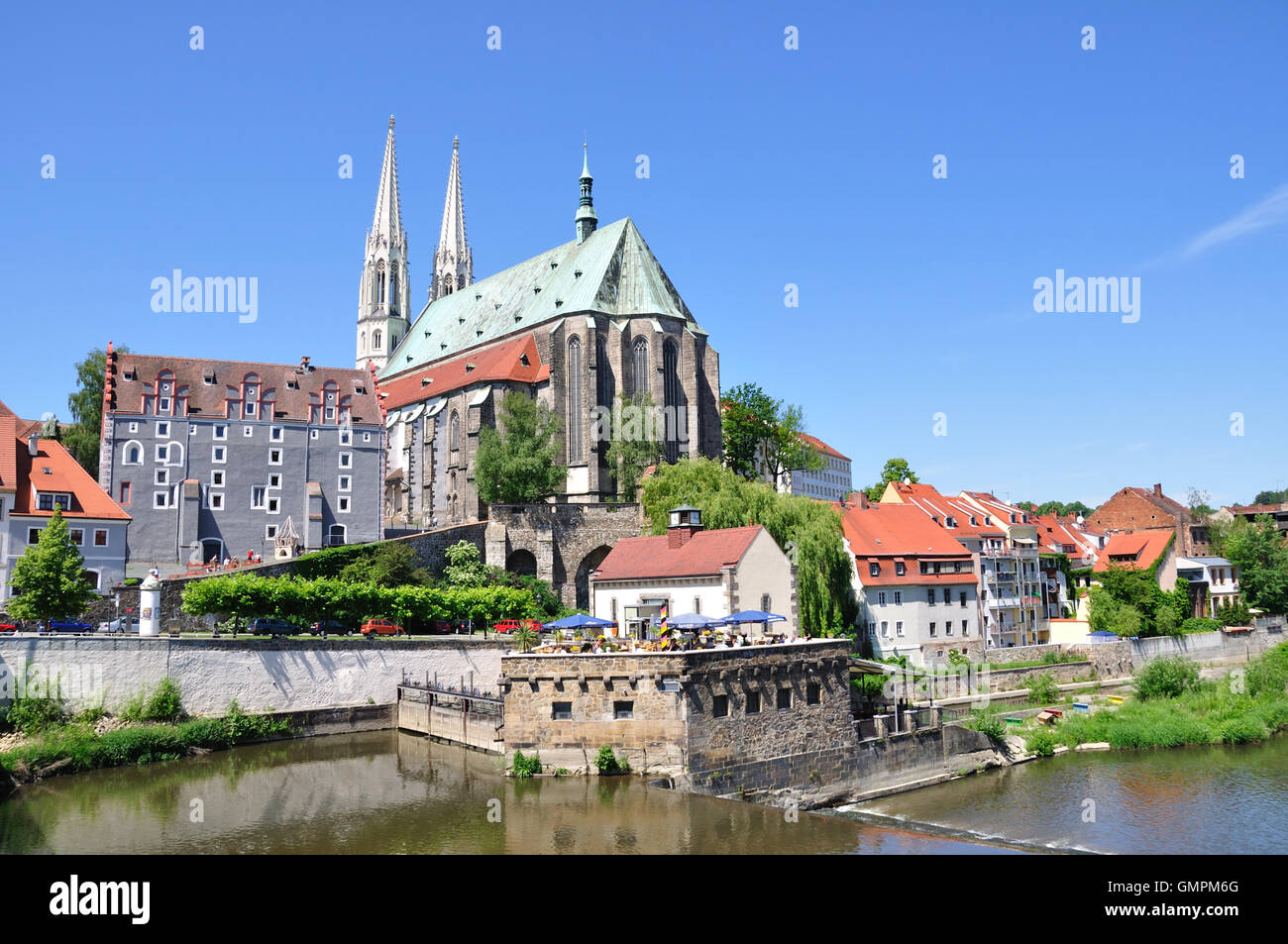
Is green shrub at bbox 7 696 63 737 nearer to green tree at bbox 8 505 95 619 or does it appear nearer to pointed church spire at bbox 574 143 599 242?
green tree at bbox 8 505 95 619

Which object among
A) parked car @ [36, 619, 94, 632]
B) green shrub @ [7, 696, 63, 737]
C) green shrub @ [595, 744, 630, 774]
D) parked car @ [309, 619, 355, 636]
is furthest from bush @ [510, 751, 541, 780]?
parked car @ [36, 619, 94, 632]

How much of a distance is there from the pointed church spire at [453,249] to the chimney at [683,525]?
78527mm

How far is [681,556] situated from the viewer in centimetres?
4606

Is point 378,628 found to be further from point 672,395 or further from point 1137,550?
point 1137,550

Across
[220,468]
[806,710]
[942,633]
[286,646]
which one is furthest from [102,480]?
[942,633]

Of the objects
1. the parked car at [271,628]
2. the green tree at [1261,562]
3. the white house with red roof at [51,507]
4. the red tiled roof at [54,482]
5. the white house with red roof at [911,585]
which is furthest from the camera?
the green tree at [1261,562]

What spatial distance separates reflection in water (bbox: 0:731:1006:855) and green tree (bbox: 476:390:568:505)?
32283 mm

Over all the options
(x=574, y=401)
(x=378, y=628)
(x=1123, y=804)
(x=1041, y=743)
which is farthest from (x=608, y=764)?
(x=574, y=401)

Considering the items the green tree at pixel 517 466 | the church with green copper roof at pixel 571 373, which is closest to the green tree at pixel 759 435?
the church with green copper roof at pixel 571 373

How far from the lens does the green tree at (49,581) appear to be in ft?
129

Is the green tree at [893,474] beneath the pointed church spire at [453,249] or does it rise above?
beneath

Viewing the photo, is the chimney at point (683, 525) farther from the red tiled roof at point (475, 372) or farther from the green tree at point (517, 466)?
the red tiled roof at point (475, 372)

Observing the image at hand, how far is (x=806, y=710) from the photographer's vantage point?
34562 mm
